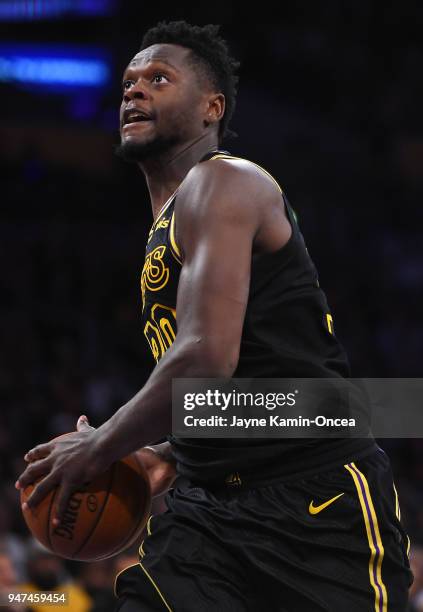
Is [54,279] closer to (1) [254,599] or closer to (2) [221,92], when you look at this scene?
(2) [221,92]

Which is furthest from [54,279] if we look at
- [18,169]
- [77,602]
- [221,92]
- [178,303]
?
[178,303]

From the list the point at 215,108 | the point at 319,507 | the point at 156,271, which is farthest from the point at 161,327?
the point at 215,108

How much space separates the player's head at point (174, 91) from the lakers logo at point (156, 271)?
42cm

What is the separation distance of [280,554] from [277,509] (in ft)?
0.36

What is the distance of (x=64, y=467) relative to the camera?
236cm

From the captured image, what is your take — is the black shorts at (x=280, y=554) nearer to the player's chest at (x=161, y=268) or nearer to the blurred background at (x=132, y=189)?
the player's chest at (x=161, y=268)

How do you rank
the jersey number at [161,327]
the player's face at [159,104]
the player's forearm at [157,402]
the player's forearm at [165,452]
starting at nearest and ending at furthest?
1. the player's forearm at [157,402]
2. the jersey number at [161,327]
3. the player's face at [159,104]
4. the player's forearm at [165,452]

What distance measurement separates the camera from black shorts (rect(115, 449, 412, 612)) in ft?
7.55

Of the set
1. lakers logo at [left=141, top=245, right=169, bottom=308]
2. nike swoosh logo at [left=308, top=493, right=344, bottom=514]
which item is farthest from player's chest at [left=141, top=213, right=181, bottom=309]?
nike swoosh logo at [left=308, top=493, right=344, bottom=514]

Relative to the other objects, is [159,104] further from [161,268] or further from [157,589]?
[157,589]

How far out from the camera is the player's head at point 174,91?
2.85m

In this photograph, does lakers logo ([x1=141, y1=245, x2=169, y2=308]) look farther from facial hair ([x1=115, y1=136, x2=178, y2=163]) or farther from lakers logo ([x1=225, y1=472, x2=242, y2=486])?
lakers logo ([x1=225, y1=472, x2=242, y2=486])

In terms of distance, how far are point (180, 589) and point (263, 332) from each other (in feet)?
2.21

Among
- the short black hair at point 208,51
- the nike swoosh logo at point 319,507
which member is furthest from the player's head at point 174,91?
the nike swoosh logo at point 319,507
